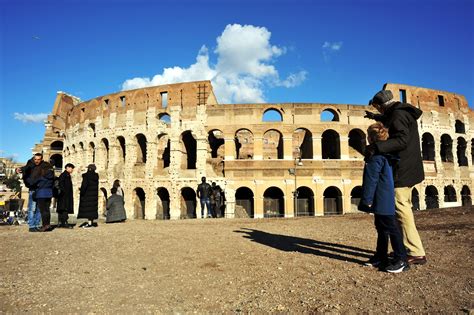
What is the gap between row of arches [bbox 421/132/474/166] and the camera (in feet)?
81.9

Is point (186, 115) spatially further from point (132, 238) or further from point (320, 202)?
point (132, 238)

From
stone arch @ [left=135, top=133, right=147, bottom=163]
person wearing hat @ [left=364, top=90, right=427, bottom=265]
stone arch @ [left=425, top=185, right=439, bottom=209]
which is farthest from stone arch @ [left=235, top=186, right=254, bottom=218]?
person wearing hat @ [left=364, top=90, right=427, bottom=265]

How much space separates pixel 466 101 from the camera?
26.6m

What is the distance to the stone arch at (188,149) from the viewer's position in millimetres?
24141

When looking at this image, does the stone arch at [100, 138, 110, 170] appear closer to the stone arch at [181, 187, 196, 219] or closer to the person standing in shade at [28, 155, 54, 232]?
the stone arch at [181, 187, 196, 219]

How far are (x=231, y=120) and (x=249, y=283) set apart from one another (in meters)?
19.5

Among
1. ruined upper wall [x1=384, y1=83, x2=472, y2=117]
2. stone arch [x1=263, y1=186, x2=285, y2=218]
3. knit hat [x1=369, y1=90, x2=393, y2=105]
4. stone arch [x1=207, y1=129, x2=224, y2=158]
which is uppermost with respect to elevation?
ruined upper wall [x1=384, y1=83, x2=472, y2=117]

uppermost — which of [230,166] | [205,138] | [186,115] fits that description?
[186,115]

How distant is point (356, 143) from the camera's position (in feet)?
80.2

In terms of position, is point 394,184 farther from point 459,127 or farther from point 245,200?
point 459,127

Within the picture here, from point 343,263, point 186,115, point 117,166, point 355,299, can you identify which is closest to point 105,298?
point 355,299

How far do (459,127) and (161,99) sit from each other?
83.4ft

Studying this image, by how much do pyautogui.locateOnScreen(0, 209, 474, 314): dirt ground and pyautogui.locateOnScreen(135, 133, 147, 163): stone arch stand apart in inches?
745

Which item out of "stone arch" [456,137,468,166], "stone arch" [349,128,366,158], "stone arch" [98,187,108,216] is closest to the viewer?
"stone arch" [349,128,366,158]
